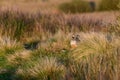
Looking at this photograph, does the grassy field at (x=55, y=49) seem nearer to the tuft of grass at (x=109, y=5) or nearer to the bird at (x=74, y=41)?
the bird at (x=74, y=41)

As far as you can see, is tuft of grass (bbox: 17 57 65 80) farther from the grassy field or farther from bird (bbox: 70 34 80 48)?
bird (bbox: 70 34 80 48)

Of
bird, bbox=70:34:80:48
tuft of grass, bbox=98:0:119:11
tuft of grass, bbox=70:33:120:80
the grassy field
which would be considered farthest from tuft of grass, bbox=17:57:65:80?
tuft of grass, bbox=98:0:119:11

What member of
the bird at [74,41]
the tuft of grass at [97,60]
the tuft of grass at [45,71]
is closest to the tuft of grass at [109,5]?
the bird at [74,41]

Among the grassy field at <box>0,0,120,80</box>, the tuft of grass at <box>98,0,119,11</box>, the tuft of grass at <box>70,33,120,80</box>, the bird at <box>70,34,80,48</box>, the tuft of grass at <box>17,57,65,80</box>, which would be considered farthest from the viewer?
the tuft of grass at <box>98,0,119,11</box>

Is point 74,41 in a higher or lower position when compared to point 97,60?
lower

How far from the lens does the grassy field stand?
293 inches

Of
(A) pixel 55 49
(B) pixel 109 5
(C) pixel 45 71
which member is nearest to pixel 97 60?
(C) pixel 45 71

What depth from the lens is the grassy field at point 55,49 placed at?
745 cm

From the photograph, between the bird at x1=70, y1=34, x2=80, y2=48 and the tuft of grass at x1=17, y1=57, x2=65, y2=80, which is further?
→ the bird at x1=70, y1=34, x2=80, y2=48

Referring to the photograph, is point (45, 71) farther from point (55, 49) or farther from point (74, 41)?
point (74, 41)

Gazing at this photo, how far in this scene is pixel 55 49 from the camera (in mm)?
11445

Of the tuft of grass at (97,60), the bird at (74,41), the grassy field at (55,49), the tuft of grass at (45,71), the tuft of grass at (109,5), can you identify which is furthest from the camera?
the tuft of grass at (109,5)

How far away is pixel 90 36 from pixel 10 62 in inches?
73.7

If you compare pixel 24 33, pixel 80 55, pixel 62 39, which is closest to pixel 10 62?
pixel 80 55
